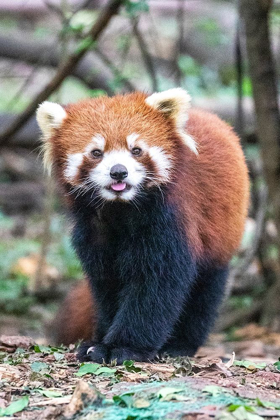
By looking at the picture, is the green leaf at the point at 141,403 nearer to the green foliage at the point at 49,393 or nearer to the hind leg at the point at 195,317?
the green foliage at the point at 49,393

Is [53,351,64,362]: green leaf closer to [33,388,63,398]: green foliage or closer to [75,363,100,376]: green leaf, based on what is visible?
[75,363,100,376]: green leaf

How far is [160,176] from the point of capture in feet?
14.9

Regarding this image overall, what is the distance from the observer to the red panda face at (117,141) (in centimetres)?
438

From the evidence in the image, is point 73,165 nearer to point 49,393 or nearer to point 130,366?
point 130,366

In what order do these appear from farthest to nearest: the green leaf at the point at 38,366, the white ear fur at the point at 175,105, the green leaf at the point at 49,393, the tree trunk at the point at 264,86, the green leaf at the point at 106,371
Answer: the tree trunk at the point at 264,86 → the white ear fur at the point at 175,105 → the green leaf at the point at 38,366 → the green leaf at the point at 106,371 → the green leaf at the point at 49,393

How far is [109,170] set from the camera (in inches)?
170

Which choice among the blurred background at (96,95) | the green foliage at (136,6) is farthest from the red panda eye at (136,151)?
the green foliage at (136,6)

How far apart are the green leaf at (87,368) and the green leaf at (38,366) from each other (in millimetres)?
237

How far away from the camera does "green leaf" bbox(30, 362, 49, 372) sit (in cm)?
422

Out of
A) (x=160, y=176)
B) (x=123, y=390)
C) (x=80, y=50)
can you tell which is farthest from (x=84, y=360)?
(x=80, y=50)

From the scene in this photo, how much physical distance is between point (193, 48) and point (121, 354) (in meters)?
13.8

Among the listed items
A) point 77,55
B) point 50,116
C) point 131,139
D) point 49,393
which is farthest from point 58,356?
point 77,55

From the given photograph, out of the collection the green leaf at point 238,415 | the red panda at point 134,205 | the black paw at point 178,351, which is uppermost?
the red panda at point 134,205

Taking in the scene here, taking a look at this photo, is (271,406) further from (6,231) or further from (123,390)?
(6,231)
